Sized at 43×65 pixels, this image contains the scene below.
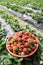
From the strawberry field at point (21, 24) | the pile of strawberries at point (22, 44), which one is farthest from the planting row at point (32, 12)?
the pile of strawberries at point (22, 44)

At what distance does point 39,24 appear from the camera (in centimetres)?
838

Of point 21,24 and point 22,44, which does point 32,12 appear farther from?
point 22,44

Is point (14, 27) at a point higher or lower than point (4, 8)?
higher

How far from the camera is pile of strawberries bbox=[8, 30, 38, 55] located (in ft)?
18.8

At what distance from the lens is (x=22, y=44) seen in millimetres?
5871

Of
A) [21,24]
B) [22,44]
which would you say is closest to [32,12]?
[21,24]

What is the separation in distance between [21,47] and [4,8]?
17.7 feet

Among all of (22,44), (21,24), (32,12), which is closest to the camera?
(22,44)

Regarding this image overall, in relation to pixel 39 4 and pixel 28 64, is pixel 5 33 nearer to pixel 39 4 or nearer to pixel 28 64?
pixel 28 64

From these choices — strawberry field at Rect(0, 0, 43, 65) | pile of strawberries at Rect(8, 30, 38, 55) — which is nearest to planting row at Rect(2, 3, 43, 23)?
strawberry field at Rect(0, 0, 43, 65)

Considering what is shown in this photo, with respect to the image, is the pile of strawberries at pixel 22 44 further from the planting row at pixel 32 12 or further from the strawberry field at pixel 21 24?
the planting row at pixel 32 12

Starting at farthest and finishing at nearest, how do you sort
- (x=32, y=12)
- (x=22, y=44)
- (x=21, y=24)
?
1. (x=32, y=12)
2. (x=21, y=24)
3. (x=22, y=44)

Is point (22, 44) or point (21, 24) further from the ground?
point (22, 44)

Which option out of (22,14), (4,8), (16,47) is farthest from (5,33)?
(4,8)
